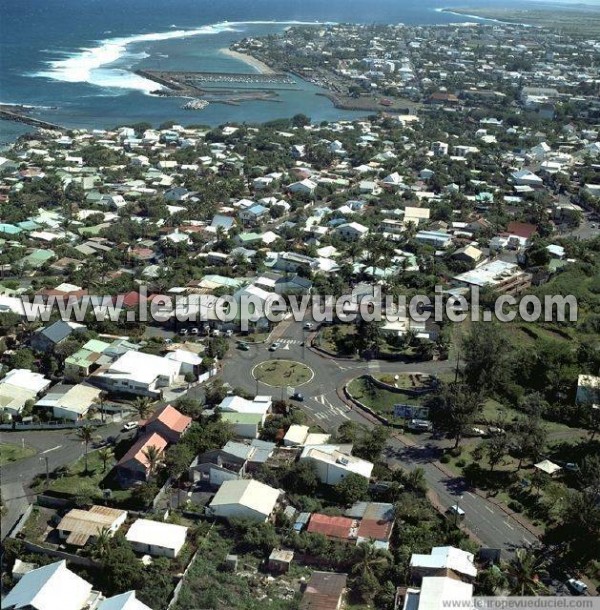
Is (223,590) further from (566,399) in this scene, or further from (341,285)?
(341,285)

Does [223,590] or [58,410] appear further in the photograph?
[58,410]

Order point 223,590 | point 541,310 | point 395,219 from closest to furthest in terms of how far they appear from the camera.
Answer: point 223,590, point 541,310, point 395,219

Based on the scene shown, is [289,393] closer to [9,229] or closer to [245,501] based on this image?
[245,501]

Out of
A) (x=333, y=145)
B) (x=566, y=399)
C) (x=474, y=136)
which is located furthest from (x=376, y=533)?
(x=474, y=136)

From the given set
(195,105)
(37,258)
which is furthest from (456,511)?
(195,105)

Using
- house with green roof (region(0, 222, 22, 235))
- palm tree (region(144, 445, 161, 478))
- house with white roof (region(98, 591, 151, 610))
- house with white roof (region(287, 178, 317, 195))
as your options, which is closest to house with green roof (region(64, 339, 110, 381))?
palm tree (region(144, 445, 161, 478))

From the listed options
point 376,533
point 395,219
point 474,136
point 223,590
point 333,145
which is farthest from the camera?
point 474,136
